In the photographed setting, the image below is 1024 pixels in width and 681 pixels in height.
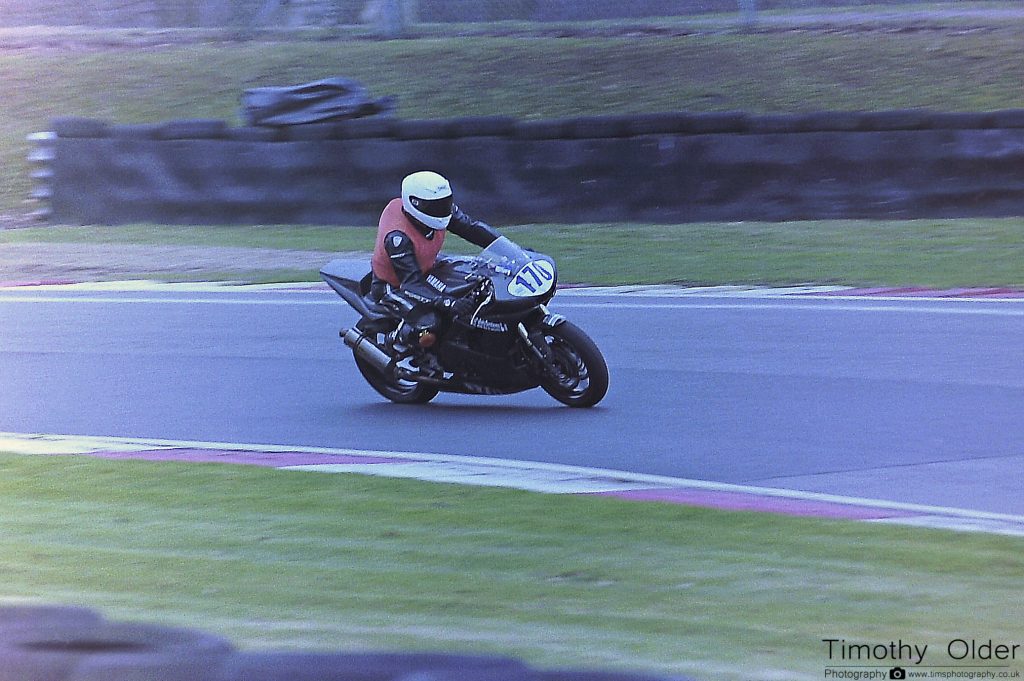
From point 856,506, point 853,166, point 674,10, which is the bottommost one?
point 856,506

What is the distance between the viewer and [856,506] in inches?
266

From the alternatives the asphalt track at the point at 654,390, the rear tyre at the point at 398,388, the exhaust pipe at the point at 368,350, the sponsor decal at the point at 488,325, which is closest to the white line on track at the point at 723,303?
the asphalt track at the point at 654,390

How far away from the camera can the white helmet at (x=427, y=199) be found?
8.83 meters

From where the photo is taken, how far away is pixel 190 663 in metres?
3.96

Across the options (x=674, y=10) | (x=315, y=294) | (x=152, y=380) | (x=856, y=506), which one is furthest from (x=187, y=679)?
(x=674, y=10)

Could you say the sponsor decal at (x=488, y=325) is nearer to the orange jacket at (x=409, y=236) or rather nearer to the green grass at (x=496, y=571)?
the orange jacket at (x=409, y=236)

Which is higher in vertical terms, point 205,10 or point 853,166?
point 205,10

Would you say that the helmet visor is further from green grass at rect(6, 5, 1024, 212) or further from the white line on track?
green grass at rect(6, 5, 1024, 212)

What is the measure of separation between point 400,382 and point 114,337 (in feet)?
10.3

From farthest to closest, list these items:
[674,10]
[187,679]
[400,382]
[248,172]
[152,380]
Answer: [674,10] < [248,172] < [152,380] < [400,382] < [187,679]

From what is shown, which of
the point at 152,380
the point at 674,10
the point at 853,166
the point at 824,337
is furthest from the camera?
the point at 674,10

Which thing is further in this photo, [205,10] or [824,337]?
[205,10]

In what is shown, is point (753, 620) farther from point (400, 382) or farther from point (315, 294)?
point (315, 294)

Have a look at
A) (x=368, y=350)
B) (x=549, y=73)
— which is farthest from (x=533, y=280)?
(x=549, y=73)
